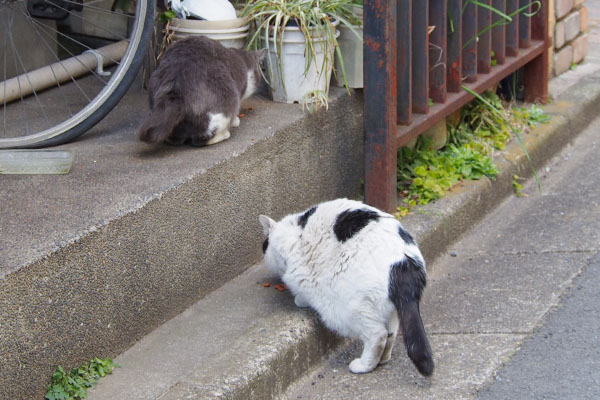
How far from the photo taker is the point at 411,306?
8.88 ft

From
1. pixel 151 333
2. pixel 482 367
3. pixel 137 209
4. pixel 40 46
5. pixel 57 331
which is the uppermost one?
pixel 40 46

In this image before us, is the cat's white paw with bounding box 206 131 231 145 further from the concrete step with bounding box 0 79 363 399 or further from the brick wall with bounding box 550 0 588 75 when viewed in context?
the brick wall with bounding box 550 0 588 75

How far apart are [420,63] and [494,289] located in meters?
1.12

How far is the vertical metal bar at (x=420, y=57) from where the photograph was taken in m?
3.79

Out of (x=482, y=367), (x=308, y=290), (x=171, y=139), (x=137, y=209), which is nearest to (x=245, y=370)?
(x=308, y=290)

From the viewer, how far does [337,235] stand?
292 centimetres

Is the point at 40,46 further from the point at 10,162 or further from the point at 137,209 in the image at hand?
the point at 137,209

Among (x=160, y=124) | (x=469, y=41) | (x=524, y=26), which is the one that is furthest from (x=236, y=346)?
(x=524, y=26)

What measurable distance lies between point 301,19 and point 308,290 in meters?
1.31

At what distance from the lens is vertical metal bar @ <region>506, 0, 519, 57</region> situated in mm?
4703

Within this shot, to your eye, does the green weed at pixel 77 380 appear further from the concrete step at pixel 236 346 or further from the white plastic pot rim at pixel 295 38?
the white plastic pot rim at pixel 295 38

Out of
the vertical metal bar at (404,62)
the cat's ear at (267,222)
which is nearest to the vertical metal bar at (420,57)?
the vertical metal bar at (404,62)

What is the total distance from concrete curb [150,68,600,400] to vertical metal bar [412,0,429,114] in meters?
0.49

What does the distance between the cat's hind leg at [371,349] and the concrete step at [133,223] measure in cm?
67
